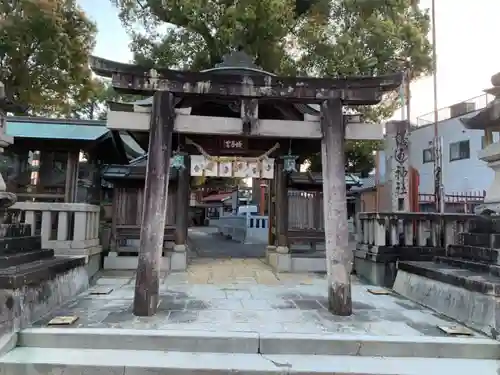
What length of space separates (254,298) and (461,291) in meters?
3.69

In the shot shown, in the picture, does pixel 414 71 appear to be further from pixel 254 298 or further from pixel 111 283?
pixel 111 283

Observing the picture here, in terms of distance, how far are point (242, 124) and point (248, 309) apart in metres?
3.32

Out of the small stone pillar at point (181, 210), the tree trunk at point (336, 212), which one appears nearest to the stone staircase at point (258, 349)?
the tree trunk at point (336, 212)

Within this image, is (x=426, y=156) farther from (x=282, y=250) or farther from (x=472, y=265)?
(x=472, y=265)

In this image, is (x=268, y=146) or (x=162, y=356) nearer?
(x=162, y=356)

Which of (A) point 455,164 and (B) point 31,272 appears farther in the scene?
(A) point 455,164

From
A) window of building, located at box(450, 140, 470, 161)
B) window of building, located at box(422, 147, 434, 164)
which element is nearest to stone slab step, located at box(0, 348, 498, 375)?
window of building, located at box(450, 140, 470, 161)

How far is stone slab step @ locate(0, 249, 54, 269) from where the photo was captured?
18.6 feet

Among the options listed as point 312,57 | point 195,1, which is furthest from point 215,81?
point 312,57

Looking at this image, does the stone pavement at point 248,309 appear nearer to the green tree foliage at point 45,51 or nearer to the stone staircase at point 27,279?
the stone staircase at point 27,279

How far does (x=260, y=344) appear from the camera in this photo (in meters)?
5.09

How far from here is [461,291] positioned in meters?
6.12

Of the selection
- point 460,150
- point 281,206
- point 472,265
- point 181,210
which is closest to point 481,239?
point 472,265

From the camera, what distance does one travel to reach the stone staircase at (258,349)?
4773 millimetres
